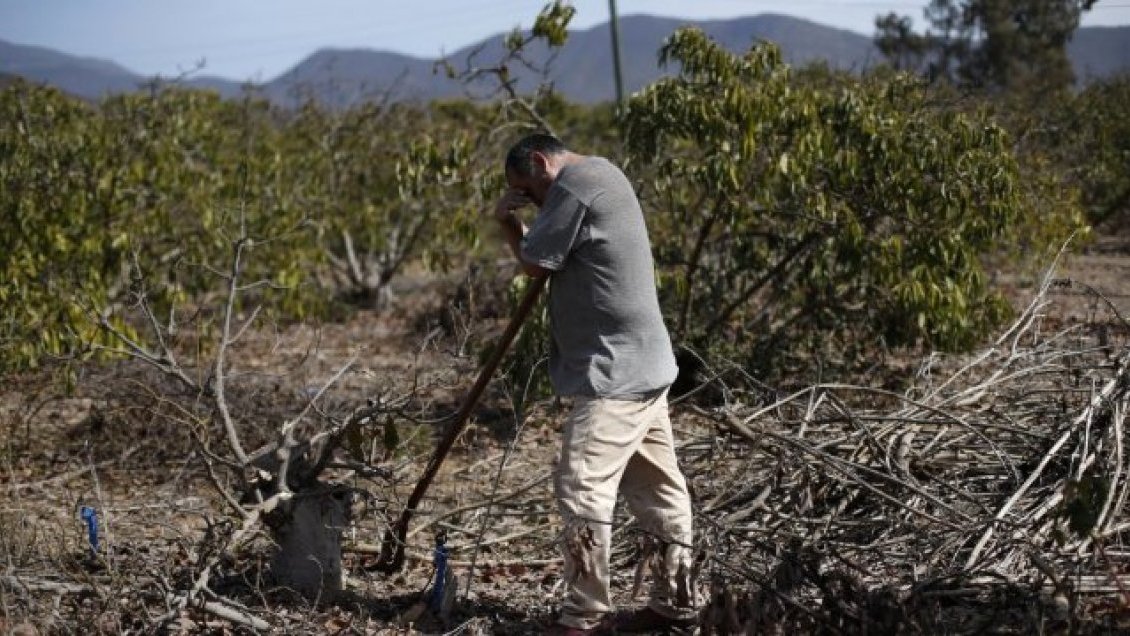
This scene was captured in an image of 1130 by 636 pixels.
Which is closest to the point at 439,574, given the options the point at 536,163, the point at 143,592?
the point at 143,592

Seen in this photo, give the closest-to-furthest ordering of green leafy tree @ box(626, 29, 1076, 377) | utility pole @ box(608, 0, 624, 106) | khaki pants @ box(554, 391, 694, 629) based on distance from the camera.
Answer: khaki pants @ box(554, 391, 694, 629) → green leafy tree @ box(626, 29, 1076, 377) → utility pole @ box(608, 0, 624, 106)

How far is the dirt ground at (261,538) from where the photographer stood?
4297mm

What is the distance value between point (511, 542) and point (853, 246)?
9.14 ft

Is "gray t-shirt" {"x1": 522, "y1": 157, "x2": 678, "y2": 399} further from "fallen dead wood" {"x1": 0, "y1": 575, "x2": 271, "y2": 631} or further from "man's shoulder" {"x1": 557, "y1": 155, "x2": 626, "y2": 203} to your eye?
"fallen dead wood" {"x1": 0, "y1": 575, "x2": 271, "y2": 631}

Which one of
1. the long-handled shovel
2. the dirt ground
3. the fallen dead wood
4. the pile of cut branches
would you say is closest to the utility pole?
the dirt ground

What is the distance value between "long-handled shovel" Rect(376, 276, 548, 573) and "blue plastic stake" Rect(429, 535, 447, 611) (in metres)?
0.18

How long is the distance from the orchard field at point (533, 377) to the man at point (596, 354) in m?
0.19

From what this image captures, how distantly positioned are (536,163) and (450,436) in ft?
3.25

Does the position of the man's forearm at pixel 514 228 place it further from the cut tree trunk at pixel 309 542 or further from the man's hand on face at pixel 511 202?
the cut tree trunk at pixel 309 542

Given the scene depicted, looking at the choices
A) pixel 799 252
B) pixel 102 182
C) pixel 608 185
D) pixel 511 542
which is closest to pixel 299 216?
pixel 102 182

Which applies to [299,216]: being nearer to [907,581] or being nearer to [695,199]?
[695,199]

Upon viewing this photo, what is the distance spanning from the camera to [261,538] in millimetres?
5129

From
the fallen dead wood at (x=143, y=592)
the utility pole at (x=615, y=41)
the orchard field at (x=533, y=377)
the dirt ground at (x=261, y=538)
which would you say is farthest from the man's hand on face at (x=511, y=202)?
the utility pole at (x=615, y=41)

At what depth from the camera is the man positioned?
160 inches
